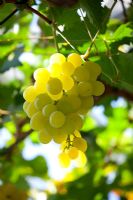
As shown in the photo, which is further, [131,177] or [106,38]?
[131,177]

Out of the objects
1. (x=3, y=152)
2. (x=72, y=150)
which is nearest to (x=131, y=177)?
(x=3, y=152)

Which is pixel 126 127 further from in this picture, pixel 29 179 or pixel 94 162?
pixel 29 179

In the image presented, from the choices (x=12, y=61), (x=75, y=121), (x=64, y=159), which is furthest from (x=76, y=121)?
(x=12, y=61)

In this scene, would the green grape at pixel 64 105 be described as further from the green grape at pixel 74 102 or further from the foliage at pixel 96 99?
the foliage at pixel 96 99

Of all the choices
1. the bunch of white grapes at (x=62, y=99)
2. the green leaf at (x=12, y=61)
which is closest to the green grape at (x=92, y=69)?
the bunch of white grapes at (x=62, y=99)

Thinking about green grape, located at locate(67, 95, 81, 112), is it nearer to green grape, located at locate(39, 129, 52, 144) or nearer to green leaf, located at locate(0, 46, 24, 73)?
green grape, located at locate(39, 129, 52, 144)

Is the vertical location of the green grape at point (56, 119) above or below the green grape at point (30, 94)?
below

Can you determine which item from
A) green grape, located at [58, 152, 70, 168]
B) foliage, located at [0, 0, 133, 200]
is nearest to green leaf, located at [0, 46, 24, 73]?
foliage, located at [0, 0, 133, 200]
